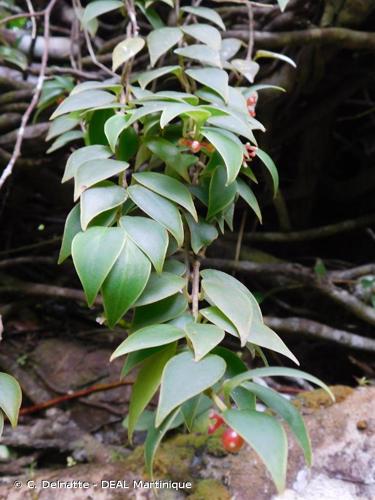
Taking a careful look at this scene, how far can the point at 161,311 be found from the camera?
45 centimetres

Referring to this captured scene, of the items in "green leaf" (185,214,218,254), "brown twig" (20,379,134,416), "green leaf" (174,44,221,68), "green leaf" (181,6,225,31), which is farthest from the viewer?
"brown twig" (20,379,134,416)

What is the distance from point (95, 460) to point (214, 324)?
456 mm

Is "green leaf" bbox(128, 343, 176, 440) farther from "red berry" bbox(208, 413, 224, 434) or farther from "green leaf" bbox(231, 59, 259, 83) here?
"green leaf" bbox(231, 59, 259, 83)

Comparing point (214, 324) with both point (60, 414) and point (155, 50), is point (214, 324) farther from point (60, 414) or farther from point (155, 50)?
point (60, 414)

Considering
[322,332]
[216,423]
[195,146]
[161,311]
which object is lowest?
[322,332]

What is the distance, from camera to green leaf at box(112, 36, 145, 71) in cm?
60

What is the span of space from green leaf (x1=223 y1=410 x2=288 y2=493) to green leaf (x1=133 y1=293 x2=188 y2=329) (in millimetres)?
122

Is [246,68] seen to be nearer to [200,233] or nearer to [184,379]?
[200,233]

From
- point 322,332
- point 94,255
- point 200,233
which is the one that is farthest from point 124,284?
point 322,332

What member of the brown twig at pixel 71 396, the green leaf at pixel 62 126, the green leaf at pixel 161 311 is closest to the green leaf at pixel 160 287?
the green leaf at pixel 161 311

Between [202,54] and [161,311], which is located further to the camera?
[202,54]

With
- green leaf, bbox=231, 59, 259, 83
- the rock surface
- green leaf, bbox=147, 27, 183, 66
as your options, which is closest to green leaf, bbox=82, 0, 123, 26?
green leaf, bbox=147, 27, 183, 66

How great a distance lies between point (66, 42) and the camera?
1114 millimetres

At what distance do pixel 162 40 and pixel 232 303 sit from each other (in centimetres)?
42
